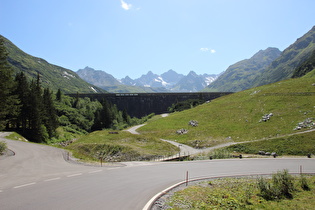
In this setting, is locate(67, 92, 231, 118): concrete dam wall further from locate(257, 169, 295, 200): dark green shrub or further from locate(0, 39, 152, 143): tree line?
locate(257, 169, 295, 200): dark green shrub

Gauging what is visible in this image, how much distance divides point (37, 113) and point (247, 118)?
187ft

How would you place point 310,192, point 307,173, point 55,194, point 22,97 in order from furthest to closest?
1. point 22,97
2. point 307,173
3. point 310,192
4. point 55,194

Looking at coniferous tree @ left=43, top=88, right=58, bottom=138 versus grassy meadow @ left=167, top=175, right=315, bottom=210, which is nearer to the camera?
grassy meadow @ left=167, top=175, right=315, bottom=210

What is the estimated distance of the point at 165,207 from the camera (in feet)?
40.9

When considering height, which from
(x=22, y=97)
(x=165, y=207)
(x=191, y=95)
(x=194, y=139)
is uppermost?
(x=191, y=95)

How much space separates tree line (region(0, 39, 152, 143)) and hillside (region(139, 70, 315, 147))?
1192 inches

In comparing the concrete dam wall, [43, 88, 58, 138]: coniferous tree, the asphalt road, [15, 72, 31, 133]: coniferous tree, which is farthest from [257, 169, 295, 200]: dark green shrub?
the concrete dam wall

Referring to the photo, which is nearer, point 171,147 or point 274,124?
point 171,147

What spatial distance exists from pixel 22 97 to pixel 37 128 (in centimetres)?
956

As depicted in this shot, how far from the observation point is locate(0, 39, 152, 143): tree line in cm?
3501

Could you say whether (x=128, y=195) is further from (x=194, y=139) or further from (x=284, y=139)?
(x=194, y=139)

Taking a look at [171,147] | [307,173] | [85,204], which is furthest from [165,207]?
[171,147]

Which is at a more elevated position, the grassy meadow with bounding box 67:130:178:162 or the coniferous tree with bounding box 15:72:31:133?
the coniferous tree with bounding box 15:72:31:133

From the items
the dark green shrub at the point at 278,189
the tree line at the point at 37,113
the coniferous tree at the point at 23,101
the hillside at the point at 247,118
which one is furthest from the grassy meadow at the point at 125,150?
the dark green shrub at the point at 278,189
